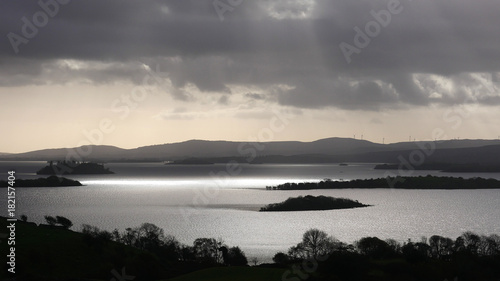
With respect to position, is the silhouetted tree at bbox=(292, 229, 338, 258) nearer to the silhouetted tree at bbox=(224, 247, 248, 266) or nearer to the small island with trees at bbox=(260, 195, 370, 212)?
the silhouetted tree at bbox=(224, 247, 248, 266)

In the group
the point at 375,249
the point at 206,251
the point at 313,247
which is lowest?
the point at 206,251

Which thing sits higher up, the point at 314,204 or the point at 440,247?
the point at 314,204

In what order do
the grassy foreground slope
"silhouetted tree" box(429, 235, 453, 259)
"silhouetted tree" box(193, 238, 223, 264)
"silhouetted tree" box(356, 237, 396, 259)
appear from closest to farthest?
the grassy foreground slope
"silhouetted tree" box(356, 237, 396, 259)
"silhouetted tree" box(429, 235, 453, 259)
"silhouetted tree" box(193, 238, 223, 264)

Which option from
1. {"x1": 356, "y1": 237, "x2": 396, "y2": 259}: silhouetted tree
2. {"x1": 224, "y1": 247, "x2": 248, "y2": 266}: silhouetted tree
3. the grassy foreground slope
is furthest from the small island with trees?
the grassy foreground slope

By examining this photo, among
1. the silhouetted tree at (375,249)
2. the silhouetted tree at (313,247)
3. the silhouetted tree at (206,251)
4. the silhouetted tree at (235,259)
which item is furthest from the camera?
the silhouetted tree at (313,247)

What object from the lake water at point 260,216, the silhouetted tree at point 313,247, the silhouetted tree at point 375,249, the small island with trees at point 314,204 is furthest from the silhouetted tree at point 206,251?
the small island with trees at point 314,204

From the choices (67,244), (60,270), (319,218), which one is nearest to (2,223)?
(67,244)

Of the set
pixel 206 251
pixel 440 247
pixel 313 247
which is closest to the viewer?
pixel 206 251

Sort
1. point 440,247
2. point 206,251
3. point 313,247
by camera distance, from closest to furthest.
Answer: point 206,251 < point 440,247 < point 313,247

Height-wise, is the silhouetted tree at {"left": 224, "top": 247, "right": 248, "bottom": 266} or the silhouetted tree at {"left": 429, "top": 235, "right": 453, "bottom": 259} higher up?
the silhouetted tree at {"left": 429, "top": 235, "right": 453, "bottom": 259}

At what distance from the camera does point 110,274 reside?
51281mm

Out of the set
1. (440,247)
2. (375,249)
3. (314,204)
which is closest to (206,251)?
(375,249)

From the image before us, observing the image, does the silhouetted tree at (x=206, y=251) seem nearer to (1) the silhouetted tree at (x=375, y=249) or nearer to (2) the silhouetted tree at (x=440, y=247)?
(1) the silhouetted tree at (x=375, y=249)

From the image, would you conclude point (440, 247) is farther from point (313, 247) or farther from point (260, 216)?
point (260, 216)
